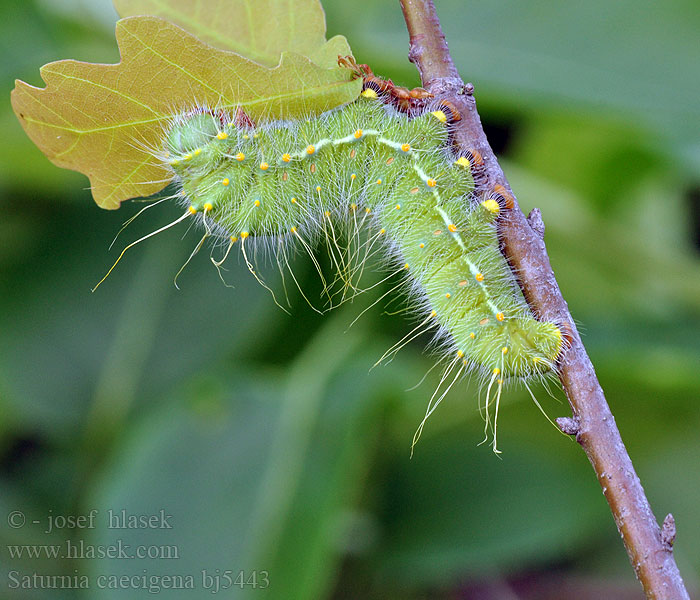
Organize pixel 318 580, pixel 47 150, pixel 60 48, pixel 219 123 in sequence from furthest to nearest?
pixel 60 48 < pixel 318 580 < pixel 219 123 < pixel 47 150

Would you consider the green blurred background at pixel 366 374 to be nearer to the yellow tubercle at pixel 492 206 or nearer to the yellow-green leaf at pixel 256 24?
the yellow tubercle at pixel 492 206

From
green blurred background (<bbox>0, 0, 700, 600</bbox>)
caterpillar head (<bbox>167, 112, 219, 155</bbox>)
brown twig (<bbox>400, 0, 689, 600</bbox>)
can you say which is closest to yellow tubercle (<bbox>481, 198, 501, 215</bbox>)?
brown twig (<bbox>400, 0, 689, 600</bbox>)

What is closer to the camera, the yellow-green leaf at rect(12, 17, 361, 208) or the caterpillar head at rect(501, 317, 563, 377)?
the yellow-green leaf at rect(12, 17, 361, 208)

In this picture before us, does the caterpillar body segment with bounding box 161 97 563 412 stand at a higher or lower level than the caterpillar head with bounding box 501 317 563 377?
higher

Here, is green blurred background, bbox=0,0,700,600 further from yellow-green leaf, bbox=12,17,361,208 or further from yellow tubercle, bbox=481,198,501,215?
yellow-green leaf, bbox=12,17,361,208

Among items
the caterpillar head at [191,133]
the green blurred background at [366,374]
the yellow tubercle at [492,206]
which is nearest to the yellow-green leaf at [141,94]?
the caterpillar head at [191,133]

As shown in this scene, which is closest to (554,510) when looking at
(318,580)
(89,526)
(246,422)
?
(318,580)

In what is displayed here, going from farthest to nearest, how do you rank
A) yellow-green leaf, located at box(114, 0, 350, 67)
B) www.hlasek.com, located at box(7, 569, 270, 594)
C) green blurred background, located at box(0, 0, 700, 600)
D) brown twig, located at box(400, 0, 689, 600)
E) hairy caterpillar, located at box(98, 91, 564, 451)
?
green blurred background, located at box(0, 0, 700, 600), www.hlasek.com, located at box(7, 569, 270, 594), hairy caterpillar, located at box(98, 91, 564, 451), yellow-green leaf, located at box(114, 0, 350, 67), brown twig, located at box(400, 0, 689, 600)

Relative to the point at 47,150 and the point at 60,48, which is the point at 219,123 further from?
the point at 60,48

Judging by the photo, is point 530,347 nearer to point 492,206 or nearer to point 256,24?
point 492,206
